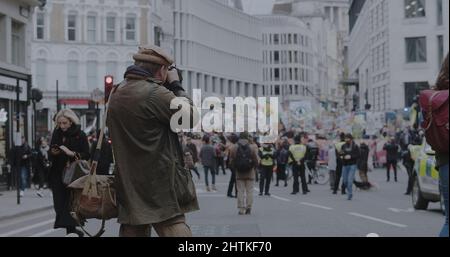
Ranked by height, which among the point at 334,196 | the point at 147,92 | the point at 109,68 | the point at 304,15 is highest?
the point at 304,15

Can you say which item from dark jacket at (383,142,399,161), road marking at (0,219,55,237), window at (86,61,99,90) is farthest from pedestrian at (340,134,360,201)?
window at (86,61,99,90)

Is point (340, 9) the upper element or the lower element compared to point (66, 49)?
upper

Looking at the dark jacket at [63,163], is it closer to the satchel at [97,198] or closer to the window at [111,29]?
the satchel at [97,198]

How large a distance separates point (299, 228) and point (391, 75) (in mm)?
47247

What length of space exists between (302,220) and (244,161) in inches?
121

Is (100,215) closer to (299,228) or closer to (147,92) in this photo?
(147,92)

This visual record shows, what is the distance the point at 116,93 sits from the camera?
5742mm

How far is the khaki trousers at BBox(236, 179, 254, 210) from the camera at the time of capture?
17.7 m

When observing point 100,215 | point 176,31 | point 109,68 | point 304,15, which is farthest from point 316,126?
point 304,15

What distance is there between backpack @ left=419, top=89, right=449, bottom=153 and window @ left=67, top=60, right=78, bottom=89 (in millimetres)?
63505

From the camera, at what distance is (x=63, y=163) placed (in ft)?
37.2

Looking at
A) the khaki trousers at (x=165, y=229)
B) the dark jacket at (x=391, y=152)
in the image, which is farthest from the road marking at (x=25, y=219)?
the dark jacket at (x=391, y=152)

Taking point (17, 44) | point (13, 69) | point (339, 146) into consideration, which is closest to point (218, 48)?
point (17, 44)
